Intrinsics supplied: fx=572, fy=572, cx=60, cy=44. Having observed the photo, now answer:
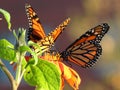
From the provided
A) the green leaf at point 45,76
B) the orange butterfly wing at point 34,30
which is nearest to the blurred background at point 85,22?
the orange butterfly wing at point 34,30

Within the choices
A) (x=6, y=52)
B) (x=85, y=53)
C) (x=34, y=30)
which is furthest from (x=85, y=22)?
(x=6, y=52)

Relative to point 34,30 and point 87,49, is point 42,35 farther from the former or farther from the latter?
point 87,49

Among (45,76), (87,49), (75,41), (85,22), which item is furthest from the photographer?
(85,22)

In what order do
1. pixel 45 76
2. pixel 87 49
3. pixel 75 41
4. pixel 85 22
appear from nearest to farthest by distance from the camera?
pixel 45 76, pixel 75 41, pixel 87 49, pixel 85 22

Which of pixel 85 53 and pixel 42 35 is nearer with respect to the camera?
pixel 42 35

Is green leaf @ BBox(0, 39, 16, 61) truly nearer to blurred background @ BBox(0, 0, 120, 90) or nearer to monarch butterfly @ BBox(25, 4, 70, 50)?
monarch butterfly @ BBox(25, 4, 70, 50)

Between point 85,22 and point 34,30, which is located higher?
point 85,22

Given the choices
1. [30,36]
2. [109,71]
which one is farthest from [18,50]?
[109,71]
